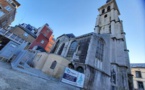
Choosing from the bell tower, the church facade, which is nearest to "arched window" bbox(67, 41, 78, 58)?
the church facade

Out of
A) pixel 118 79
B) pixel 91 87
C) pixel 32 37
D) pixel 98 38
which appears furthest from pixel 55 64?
pixel 32 37

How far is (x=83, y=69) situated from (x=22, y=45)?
1285cm

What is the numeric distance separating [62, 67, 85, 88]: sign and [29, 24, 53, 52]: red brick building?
20201mm

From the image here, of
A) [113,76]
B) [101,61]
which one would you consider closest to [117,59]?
[113,76]

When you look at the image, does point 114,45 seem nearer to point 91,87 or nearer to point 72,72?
point 91,87

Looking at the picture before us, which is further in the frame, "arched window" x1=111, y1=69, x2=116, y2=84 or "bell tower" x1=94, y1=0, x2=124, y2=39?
"bell tower" x1=94, y1=0, x2=124, y2=39

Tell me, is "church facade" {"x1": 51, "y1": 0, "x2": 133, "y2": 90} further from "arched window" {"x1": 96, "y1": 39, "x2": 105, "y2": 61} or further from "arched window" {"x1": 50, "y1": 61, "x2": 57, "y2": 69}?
"arched window" {"x1": 50, "y1": 61, "x2": 57, "y2": 69}

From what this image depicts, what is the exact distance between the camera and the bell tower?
77.2ft

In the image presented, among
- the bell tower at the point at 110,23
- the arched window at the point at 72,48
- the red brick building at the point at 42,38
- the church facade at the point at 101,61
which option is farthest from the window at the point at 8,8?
the bell tower at the point at 110,23

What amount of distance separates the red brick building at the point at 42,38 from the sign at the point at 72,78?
66.3ft

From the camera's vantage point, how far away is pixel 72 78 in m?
11.3

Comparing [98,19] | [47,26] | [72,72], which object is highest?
[98,19]

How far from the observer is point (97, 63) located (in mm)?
15969

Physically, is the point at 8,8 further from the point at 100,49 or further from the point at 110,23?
the point at 110,23
